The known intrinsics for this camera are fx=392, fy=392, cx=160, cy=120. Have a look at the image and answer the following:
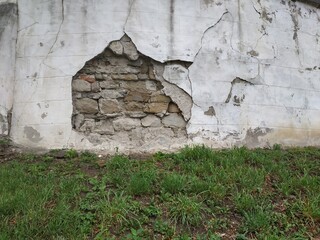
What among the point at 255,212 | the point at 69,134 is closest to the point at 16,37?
the point at 69,134

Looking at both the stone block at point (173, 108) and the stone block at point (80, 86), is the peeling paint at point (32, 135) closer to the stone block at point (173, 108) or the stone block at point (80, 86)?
the stone block at point (80, 86)

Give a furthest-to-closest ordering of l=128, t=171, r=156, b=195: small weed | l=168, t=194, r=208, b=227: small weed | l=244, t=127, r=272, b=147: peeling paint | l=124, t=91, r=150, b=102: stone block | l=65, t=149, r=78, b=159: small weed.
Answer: l=244, t=127, r=272, b=147: peeling paint
l=124, t=91, r=150, b=102: stone block
l=65, t=149, r=78, b=159: small weed
l=128, t=171, r=156, b=195: small weed
l=168, t=194, r=208, b=227: small weed

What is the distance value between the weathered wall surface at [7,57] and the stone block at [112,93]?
1316 mm

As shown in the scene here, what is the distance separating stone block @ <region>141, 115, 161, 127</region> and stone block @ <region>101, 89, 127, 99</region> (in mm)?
474

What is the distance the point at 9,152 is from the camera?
5246 mm

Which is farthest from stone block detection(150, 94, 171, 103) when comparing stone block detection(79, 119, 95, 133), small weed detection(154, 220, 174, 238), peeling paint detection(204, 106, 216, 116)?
small weed detection(154, 220, 174, 238)

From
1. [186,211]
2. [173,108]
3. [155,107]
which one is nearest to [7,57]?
[155,107]

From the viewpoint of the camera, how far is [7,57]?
562 cm

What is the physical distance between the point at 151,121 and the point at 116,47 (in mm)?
1160

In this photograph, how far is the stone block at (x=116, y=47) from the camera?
5.52 metres

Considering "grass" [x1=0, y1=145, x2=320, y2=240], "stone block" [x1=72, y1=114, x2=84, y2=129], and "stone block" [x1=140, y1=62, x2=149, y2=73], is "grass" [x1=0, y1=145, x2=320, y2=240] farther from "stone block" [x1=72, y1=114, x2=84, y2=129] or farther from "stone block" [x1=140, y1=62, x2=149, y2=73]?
"stone block" [x1=140, y1=62, x2=149, y2=73]

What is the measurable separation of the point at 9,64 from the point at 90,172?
85.8 inches

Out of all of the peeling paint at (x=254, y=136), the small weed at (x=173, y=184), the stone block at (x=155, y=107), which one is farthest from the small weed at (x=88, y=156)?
the peeling paint at (x=254, y=136)

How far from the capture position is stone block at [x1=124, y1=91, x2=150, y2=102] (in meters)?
5.59
